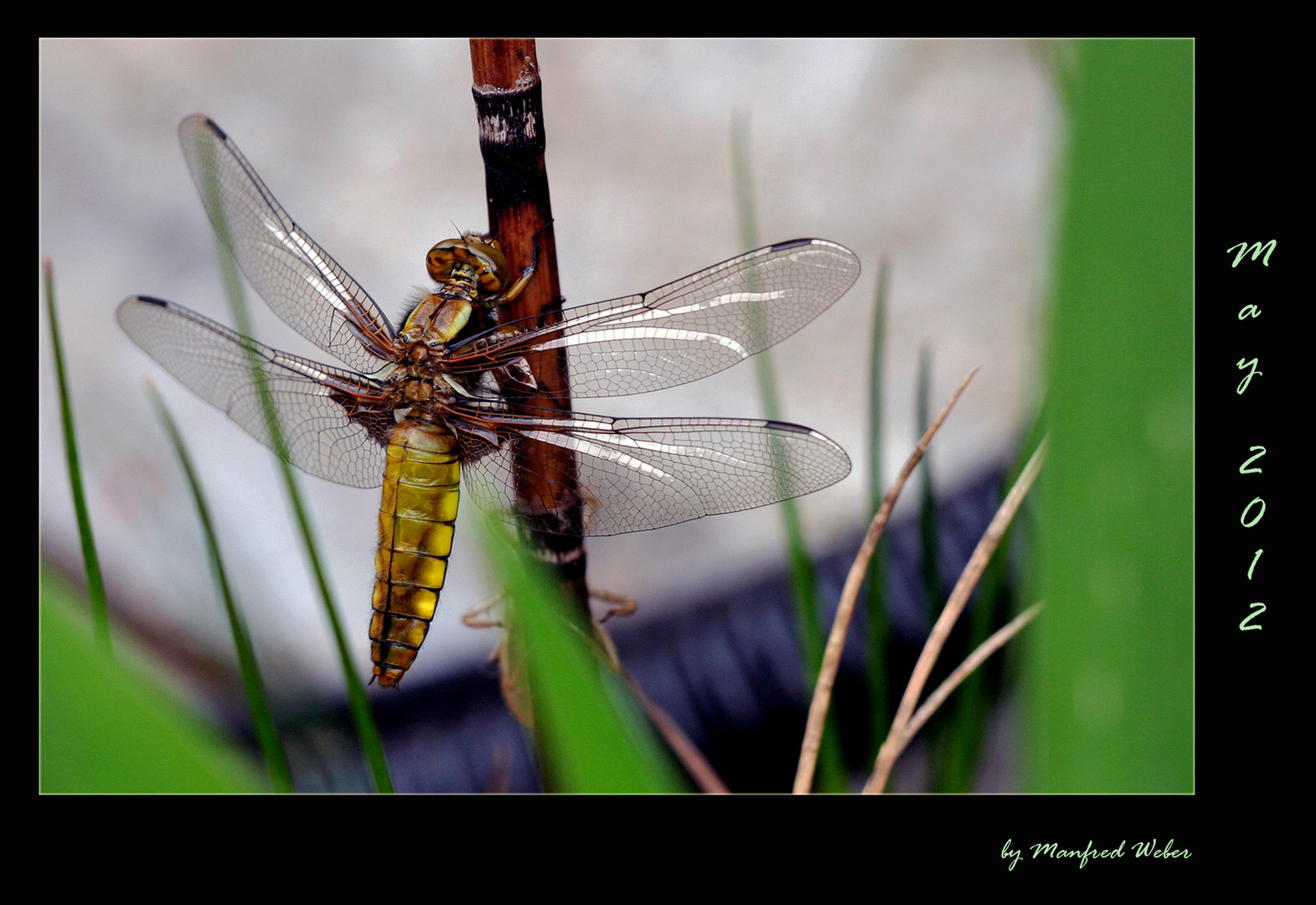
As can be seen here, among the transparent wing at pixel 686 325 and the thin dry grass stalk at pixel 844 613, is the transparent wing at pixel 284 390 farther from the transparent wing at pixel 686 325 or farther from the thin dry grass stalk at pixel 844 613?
the thin dry grass stalk at pixel 844 613

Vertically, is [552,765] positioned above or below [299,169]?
below

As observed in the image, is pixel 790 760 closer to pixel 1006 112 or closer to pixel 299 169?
pixel 1006 112

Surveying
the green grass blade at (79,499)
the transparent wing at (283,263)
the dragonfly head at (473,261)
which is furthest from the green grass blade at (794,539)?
the green grass blade at (79,499)

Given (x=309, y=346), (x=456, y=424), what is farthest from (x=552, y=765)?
(x=309, y=346)

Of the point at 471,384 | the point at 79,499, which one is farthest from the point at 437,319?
the point at 79,499

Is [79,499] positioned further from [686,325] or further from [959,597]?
[959,597]

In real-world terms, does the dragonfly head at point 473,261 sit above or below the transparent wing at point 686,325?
above

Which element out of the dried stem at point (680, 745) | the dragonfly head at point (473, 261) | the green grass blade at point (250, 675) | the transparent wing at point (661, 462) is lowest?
the dried stem at point (680, 745)

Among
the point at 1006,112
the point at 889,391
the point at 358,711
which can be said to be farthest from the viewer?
the point at 889,391
